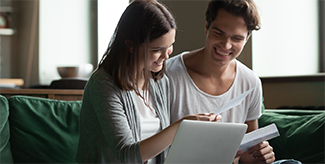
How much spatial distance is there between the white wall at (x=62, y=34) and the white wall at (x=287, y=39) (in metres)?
1.81

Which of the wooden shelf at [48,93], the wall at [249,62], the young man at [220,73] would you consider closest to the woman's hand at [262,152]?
the young man at [220,73]

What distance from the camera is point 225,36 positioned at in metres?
1.35

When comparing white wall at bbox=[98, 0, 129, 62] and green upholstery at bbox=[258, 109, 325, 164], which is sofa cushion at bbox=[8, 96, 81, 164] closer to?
green upholstery at bbox=[258, 109, 325, 164]

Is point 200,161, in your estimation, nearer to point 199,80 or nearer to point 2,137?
point 199,80

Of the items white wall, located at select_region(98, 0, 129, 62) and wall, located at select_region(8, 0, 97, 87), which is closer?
white wall, located at select_region(98, 0, 129, 62)

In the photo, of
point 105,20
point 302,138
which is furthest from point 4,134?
point 105,20

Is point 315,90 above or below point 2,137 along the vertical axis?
above

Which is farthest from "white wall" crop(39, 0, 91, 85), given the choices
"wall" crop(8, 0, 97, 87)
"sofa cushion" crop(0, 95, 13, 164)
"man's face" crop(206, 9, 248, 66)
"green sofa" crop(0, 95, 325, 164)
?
"man's face" crop(206, 9, 248, 66)

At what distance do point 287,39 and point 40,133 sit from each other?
1.79 meters

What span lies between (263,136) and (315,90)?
1095 mm

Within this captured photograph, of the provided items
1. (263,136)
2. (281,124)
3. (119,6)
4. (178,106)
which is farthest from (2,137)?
(119,6)

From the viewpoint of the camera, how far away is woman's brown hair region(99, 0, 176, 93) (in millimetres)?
1098

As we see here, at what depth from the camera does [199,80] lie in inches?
58.7

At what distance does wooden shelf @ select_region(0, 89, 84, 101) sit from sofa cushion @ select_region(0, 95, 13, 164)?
0.25m
